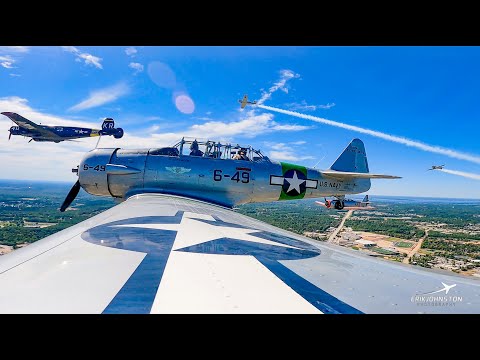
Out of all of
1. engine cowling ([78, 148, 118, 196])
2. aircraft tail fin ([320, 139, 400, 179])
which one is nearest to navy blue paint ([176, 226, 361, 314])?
engine cowling ([78, 148, 118, 196])

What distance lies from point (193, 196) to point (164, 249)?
5973 millimetres

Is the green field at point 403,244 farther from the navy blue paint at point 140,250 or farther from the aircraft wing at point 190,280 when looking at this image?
the navy blue paint at point 140,250

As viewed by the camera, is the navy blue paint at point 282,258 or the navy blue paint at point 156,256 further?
the navy blue paint at point 282,258

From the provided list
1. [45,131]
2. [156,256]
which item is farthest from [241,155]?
[45,131]

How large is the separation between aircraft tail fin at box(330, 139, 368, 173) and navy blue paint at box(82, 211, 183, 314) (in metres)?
9.80

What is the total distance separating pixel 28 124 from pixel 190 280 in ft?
157

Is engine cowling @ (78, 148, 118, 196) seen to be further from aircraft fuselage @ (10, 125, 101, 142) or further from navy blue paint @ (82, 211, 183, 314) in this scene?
aircraft fuselage @ (10, 125, 101, 142)

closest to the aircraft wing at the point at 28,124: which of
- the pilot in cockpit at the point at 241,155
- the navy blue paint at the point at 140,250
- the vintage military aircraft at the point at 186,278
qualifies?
the pilot in cockpit at the point at 241,155

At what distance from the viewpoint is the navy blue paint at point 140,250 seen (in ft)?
4.06

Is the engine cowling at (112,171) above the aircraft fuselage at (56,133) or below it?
below

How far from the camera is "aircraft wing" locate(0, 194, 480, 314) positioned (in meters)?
1.28

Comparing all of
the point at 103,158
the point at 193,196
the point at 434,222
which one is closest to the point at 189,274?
the point at 193,196

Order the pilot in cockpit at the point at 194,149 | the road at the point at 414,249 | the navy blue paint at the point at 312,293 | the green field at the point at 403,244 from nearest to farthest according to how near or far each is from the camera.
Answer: the navy blue paint at the point at 312,293, the pilot in cockpit at the point at 194,149, the road at the point at 414,249, the green field at the point at 403,244
